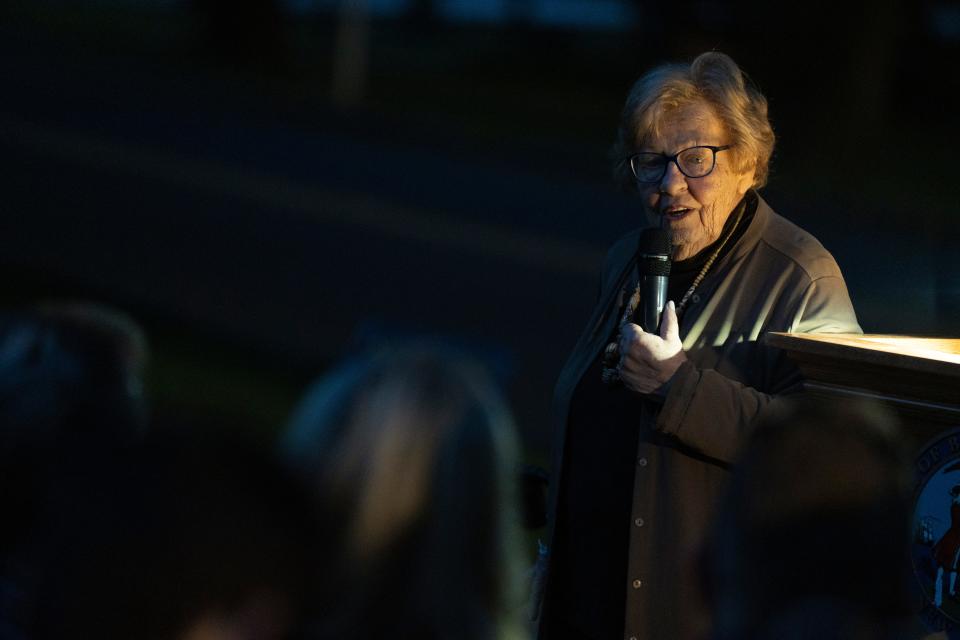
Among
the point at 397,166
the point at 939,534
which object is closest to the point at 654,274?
the point at 939,534

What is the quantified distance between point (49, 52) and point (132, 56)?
1.56 meters

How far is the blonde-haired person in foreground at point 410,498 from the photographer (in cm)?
190

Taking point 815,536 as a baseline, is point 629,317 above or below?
below

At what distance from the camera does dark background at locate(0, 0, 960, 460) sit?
1214 cm

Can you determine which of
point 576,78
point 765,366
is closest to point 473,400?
point 765,366

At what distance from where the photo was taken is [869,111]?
70.6 ft

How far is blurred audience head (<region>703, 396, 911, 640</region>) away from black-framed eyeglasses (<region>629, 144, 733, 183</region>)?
1714 millimetres

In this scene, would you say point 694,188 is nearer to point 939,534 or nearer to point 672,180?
point 672,180

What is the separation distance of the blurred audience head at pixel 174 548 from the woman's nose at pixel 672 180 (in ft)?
6.01

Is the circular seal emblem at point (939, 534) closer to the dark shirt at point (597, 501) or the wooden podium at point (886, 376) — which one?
the wooden podium at point (886, 376)

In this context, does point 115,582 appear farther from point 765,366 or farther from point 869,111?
point 869,111

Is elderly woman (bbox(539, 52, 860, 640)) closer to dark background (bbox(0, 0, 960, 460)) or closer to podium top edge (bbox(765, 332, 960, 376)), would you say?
podium top edge (bbox(765, 332, 960, 376))

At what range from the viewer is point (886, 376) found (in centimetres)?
291

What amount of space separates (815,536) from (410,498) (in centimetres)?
53
